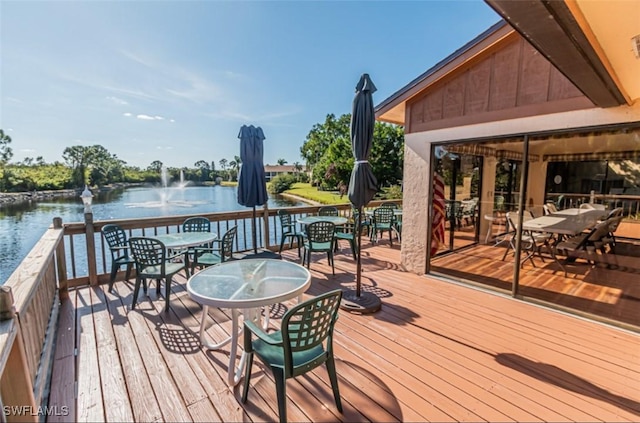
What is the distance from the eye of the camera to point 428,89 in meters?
4.24

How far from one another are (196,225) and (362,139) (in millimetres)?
3305

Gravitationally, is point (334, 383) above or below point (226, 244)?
below

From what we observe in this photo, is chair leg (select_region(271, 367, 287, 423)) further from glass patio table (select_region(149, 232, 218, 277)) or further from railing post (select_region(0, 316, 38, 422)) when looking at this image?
glass patio table (select_region(149, 232, 218, 277))

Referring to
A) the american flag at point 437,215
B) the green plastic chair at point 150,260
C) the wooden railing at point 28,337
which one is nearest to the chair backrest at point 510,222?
the american flag at point 437,215

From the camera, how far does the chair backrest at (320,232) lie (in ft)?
15.1

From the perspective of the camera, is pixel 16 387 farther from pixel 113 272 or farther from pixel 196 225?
pixel 196 225

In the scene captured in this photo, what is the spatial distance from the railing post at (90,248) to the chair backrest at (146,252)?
1.24 meters

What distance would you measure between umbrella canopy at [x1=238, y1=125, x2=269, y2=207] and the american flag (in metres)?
2.84

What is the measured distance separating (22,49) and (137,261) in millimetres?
7061

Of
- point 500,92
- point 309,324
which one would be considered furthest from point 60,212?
point 500,92

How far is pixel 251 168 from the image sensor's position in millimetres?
4582

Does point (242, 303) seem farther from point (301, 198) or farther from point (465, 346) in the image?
point (301, 198)

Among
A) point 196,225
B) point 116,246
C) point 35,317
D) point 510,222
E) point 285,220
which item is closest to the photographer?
point 35,317

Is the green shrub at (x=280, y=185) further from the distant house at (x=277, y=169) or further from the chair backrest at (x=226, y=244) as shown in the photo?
the chair backrest at (x=226, y=244)
